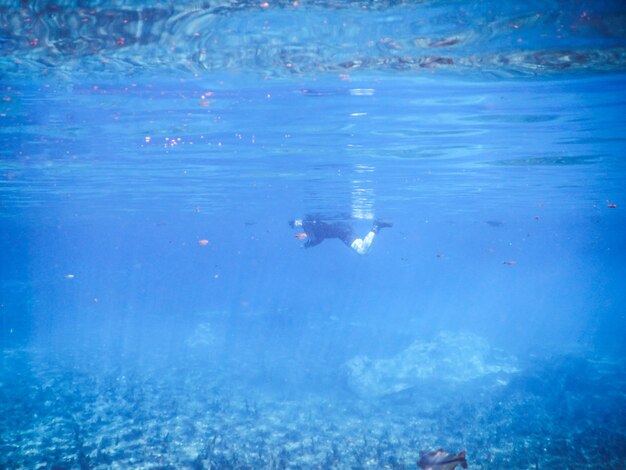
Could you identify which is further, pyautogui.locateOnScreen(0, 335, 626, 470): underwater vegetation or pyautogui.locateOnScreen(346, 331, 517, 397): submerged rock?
pyautogui.locateOnScreen(346, 331, 517, 397): submerged rock

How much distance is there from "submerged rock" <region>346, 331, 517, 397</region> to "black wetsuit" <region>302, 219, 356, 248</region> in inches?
343

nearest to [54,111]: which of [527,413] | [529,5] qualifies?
[529,5]

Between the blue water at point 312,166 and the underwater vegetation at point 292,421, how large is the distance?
14 centimetres

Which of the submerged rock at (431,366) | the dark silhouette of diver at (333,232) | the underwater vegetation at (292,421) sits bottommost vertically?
the submerged rock at (431,366)

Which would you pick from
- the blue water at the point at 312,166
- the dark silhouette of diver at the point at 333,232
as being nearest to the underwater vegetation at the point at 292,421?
the blue water at the point at 312,166

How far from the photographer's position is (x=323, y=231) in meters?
21.3

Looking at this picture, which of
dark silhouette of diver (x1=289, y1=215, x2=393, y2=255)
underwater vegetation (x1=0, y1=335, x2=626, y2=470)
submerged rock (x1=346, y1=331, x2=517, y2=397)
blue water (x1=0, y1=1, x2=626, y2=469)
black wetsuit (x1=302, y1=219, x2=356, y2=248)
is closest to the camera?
blue water (x1=0, y1=1, x2=626, y2=469)

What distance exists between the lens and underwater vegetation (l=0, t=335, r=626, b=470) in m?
13.9

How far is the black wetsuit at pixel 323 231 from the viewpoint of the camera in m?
21.0

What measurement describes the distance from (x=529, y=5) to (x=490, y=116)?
21.0 ft

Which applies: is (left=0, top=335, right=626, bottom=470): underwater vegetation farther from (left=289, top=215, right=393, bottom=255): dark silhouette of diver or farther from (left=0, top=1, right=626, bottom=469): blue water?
(left=289, top=215, right=393, bottom=255): dark silhouette of diver

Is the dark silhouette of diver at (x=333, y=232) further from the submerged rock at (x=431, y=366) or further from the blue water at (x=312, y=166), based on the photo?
the submerged rock at (x=431, y=366)

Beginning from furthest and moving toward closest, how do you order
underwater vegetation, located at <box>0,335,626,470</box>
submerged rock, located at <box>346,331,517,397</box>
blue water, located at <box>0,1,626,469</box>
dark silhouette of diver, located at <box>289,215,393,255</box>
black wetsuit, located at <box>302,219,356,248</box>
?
submerged rock, located at <box>346,331,517,397</box>
black wetsuit, located at <box>302,219,356,248</box>
dark silhouette of diver, located at <box>289,215,393,255</box>
underwater vegetation, located at <box>0,335,626,470</box>
blue water, located at <box>0,1,626,469</box>

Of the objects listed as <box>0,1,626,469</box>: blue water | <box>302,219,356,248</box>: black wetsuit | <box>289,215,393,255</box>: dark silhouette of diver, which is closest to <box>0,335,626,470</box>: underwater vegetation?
<box>0,1,626,469</box>: blue water
